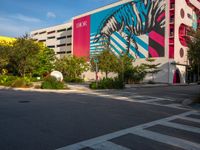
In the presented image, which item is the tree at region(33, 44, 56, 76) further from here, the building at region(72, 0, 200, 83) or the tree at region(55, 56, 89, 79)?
the building at region(72, 0, 200, 83)

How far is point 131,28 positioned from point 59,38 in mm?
34573

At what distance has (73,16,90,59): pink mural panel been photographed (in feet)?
217

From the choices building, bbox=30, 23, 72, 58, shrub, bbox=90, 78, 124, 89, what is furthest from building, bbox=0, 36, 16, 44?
shrub, bbox=90, 78, 124, 89

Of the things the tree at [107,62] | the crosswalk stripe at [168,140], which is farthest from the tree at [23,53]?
the crosswalk stripe at [168,140]

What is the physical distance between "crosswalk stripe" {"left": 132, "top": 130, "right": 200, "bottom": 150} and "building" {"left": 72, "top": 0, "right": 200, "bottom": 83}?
41.4m

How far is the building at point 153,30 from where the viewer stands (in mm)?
47062

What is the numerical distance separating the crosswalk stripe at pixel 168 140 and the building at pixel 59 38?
232 ft

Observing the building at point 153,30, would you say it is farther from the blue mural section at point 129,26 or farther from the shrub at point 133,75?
the shrub at point 133,75

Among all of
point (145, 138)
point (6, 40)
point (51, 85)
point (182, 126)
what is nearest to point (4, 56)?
point (51, 85)

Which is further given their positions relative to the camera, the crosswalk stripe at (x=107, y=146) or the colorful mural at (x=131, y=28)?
the colorful mural at (x=131, y=28)

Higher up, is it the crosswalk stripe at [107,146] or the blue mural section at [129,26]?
the blue mural section at [129,26]

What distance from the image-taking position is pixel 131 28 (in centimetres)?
5353

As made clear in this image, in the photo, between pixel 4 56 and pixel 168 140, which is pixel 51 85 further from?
pixel 168 140

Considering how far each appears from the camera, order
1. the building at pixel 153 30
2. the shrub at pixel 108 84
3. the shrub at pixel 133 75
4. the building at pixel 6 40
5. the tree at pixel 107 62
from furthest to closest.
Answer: the building at pixel 153 30, the building at pixel 6 40, the shrub at pixel 133 75, the tree at pixel 107 62, the shrub at pixel 108 84
